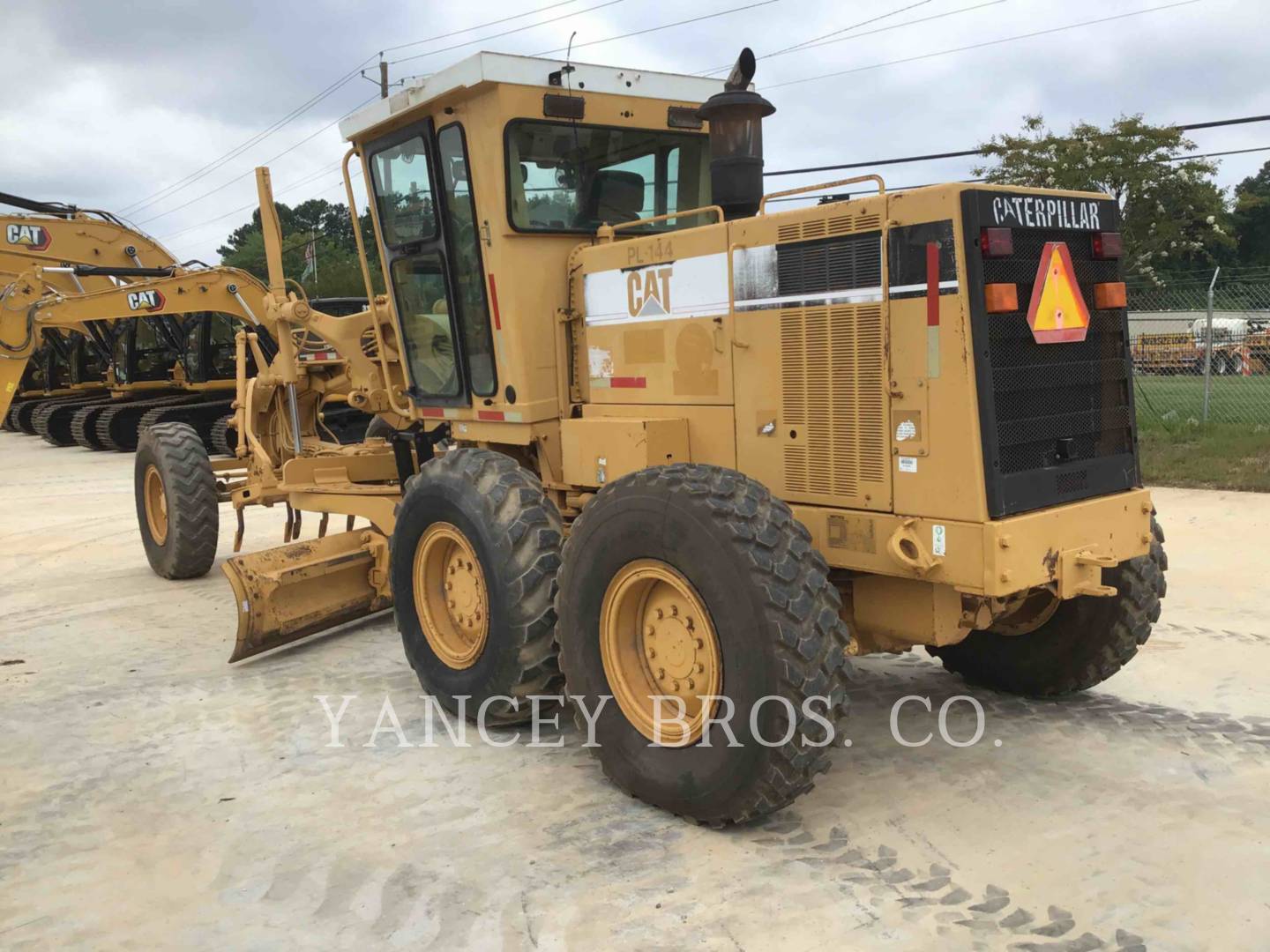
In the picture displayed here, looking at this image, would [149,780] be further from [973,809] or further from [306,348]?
[306,348]

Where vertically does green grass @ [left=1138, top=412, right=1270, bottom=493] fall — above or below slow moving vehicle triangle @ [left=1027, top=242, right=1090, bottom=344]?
below

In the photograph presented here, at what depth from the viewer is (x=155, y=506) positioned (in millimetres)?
8961

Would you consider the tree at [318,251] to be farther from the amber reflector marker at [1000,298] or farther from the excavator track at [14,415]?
the amber reflector marker at [1000,298]

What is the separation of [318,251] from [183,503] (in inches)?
1841

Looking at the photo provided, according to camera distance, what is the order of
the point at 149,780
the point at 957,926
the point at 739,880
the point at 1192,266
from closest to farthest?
the point at 957,926, the point at 739,880, the point at 149,780, the point at 1192,266

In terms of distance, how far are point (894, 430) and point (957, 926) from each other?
1.65 m

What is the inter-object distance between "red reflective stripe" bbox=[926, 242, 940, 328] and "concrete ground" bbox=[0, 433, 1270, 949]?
183 centimetres

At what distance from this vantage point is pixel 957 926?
10.4 feet

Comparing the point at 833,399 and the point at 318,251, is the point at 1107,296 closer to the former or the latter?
the point at 833,399

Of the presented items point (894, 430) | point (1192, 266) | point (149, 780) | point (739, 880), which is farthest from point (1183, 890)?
point (1192, 266)

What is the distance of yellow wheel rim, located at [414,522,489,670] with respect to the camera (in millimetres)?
5145

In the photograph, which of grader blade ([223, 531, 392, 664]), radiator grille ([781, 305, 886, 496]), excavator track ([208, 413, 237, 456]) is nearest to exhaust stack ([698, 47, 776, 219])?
Answer: radiator grille ([781, 305, 886, 496])

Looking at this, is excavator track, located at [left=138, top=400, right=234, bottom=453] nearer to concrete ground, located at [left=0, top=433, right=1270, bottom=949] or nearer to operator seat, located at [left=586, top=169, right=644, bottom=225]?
concrete ground, located at [left=0, top=433, right=1270, bottom=949]

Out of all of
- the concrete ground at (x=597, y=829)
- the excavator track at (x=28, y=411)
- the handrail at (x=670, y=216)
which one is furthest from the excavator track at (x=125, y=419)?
the handrail at (x=670, y=216)
